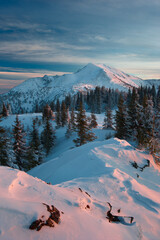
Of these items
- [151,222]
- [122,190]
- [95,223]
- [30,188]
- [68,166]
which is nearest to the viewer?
[95,223]

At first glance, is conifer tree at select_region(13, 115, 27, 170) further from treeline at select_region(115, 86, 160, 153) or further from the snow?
treeline at select_region(115, 86, 160, 153)

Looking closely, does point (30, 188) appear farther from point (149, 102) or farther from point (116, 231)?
point (149, 102)

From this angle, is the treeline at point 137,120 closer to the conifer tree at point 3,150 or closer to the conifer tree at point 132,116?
the conifer tree at point 132,116

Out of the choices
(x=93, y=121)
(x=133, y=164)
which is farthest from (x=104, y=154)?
(x=93, y=121)

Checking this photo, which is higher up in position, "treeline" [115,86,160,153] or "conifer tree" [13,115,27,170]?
"treeline" [115,86,160,153]

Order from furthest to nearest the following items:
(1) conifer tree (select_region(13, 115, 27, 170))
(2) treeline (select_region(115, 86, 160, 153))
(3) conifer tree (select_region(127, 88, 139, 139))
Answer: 1. (3) conifer tree (select_region(127, 88, 139, 139))
2. (1) conifer tree (select_region(13, 115, 27, 170))
3. (2) treeline (select_region(115, 86, 160, 153))

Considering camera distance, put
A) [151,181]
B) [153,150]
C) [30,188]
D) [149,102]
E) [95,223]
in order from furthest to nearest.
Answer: [149,102] → [153,150] → [151,181] → [30,188] → [95,223]

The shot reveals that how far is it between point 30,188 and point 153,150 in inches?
484

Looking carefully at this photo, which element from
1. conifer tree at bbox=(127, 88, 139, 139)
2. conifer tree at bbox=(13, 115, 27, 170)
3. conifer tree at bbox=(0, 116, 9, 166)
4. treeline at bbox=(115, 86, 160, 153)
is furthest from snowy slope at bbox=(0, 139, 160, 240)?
conifer tree at bbox=(127, 88, 139, 139)

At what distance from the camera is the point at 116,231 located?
11.8ft

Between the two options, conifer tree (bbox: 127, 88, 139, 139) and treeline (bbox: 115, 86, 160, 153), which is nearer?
treeline (bbox: 115, 86, 160, 153)

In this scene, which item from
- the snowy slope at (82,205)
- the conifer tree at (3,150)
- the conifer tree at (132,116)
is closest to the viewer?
the snowy slope at (82,205)

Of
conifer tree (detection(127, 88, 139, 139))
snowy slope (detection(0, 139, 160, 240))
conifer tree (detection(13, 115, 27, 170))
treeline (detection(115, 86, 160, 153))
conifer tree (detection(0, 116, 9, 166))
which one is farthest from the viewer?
conifer tree (detection(127, 88, 139, 139))

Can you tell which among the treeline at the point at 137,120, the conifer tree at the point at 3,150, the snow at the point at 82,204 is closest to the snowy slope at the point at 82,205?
the snow at the point at 82,204
